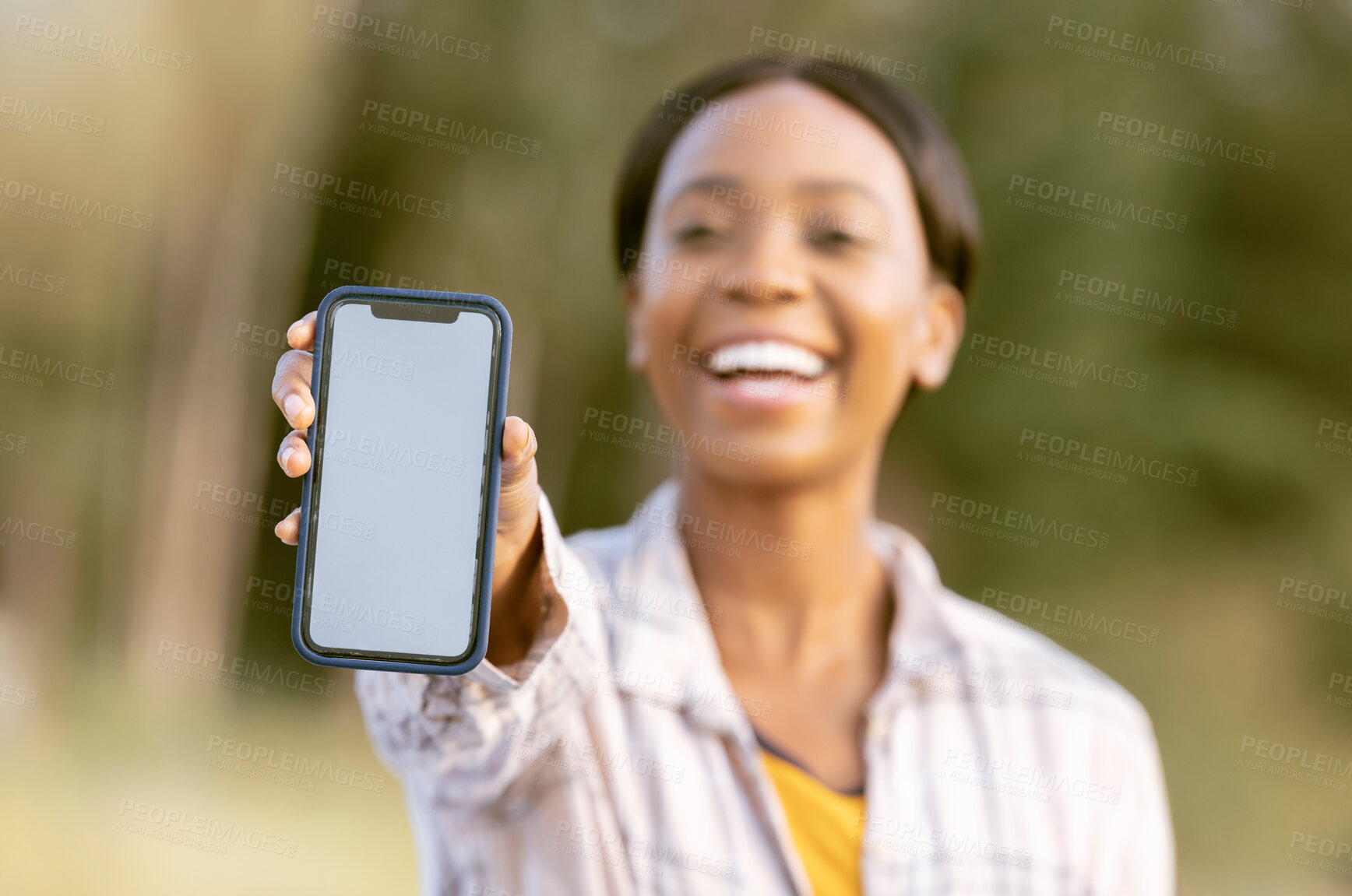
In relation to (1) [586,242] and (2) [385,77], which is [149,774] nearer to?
(1) [586,242]

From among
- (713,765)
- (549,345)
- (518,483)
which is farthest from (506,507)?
(549,345)

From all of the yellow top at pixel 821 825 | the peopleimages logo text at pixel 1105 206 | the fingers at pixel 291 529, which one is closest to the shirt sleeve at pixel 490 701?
the fingers at pixel 291 529

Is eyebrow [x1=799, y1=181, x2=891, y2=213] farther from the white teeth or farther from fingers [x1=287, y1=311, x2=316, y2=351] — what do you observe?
fingers [x1=287, y1=311, x2=316, y2=351]

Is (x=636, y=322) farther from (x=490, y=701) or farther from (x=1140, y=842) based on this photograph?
(x=1140, y=842)

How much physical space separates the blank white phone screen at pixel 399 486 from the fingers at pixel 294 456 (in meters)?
0.03

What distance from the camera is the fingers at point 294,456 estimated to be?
0.98 m

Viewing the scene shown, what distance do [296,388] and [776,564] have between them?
95cm

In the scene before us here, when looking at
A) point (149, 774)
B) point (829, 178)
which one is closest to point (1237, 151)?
point (829, 178)

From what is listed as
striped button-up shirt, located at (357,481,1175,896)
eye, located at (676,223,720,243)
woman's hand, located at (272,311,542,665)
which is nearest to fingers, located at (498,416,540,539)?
woman's hand, located at (272,311,542,665)

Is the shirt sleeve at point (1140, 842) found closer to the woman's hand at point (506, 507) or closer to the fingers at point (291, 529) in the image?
the woman's hand at point (506, 507)

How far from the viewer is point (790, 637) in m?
1.76

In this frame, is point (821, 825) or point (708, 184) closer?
point (821, 825)

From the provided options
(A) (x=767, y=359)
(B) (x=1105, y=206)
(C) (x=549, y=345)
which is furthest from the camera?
(C) (x=549, y=345)

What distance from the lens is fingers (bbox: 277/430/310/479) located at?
3.23ft
